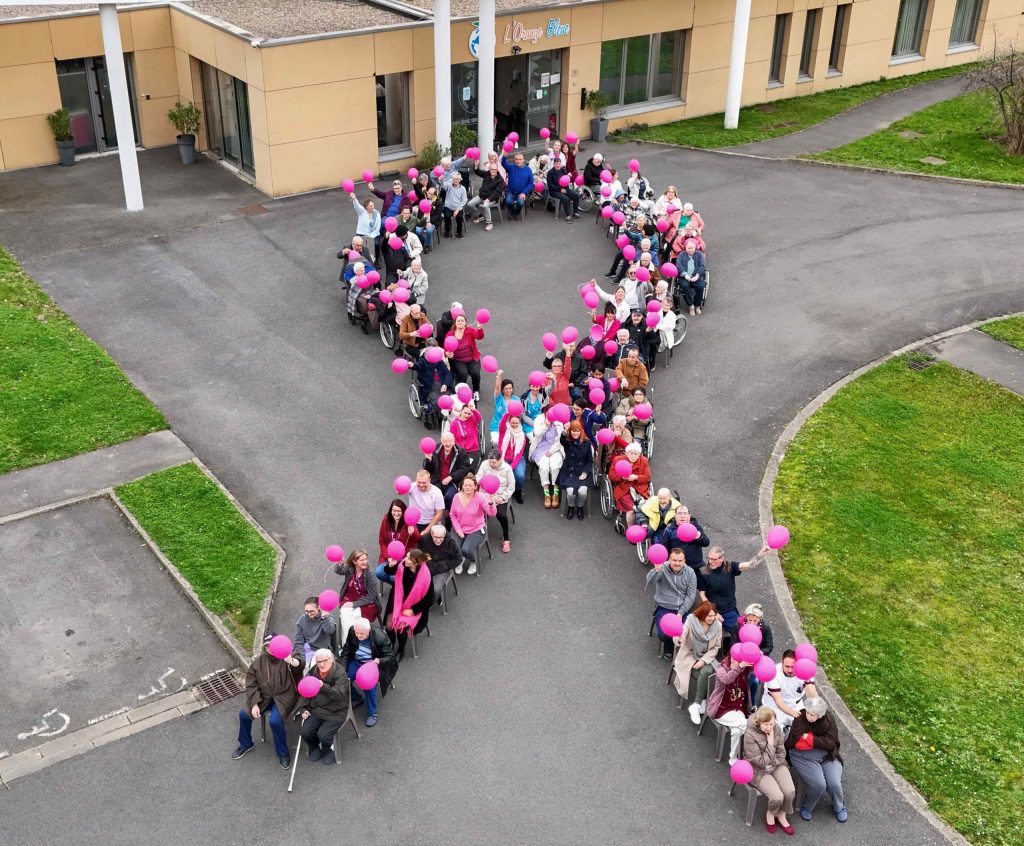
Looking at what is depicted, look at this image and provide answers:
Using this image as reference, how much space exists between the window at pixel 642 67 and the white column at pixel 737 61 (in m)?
1.53

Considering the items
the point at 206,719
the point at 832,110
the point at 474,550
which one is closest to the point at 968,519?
the point at 474,550

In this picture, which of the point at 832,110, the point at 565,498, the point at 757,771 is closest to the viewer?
the point at 757,771

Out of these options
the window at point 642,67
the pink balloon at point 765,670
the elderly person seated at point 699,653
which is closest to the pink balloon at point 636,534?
the elderly person seated at point 699,653

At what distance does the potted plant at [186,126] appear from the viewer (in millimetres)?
26219

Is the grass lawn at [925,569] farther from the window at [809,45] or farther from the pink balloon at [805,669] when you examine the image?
the window at [809,45]

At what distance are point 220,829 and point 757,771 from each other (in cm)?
503

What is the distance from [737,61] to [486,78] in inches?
288

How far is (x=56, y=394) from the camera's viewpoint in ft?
55.9

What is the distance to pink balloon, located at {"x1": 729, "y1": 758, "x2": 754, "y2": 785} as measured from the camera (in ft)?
33.7

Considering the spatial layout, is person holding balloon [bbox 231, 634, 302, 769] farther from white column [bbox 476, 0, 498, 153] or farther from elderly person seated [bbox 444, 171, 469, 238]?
white column [bbox 476, 0, 498, 153]

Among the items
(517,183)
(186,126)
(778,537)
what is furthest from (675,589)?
(186,126)

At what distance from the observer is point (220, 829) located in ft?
34.4

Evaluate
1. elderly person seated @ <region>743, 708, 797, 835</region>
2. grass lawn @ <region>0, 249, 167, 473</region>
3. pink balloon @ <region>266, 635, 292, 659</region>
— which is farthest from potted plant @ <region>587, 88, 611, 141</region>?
elderly person seated @ <region>743, 708, 797, 835</region>

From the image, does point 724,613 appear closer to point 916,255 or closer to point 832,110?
point 916,255
